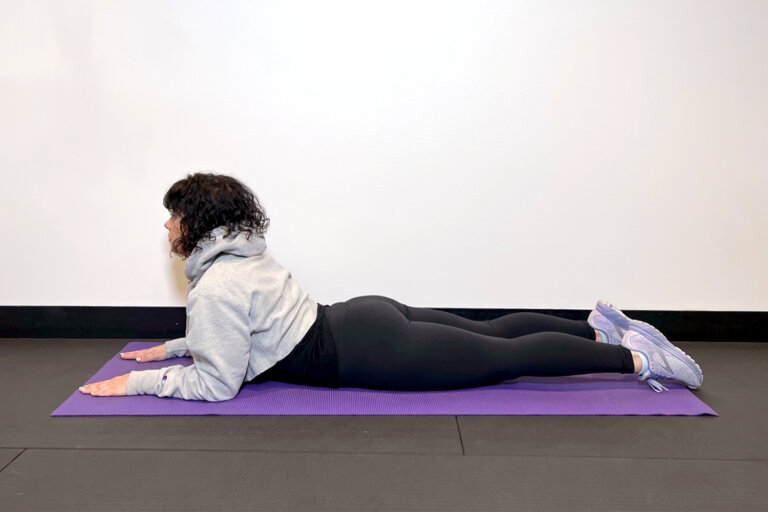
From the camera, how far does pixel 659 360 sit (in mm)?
2270

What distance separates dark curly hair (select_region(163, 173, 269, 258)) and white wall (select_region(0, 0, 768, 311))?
2.27 ft

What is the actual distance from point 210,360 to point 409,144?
1.40 metres

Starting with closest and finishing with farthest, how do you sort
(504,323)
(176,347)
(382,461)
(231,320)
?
1. (382,461)
2. (231,320)
3. (504,323)
4. (176,347)

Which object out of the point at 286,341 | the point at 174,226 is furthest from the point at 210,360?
the point at 174,226

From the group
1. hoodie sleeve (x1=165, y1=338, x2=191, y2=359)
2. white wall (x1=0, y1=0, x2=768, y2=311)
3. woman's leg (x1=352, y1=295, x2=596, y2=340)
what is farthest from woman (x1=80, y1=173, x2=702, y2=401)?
white wall (x1=0, y1=0, x2=768, y2=311)

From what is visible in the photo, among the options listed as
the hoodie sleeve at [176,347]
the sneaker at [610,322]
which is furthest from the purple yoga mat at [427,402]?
the hoodie sleeve at [176,347]

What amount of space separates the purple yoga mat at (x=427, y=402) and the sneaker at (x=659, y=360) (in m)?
0.06

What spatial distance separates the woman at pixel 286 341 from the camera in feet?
6.79

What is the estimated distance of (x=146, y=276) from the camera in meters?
2.93

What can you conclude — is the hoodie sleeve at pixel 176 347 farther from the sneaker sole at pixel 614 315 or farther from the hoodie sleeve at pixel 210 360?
the sneaker sole at pixel 614 315

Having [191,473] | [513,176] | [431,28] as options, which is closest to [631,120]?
[513,176]

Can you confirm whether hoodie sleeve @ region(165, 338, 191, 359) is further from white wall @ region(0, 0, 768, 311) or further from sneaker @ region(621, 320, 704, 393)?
Answer: sneaker @ region(621, 320, 704, 393)

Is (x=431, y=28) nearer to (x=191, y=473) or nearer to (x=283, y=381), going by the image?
(x=283, y=381)

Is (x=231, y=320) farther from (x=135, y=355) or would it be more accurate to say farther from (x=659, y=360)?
(x=659, y=360)
